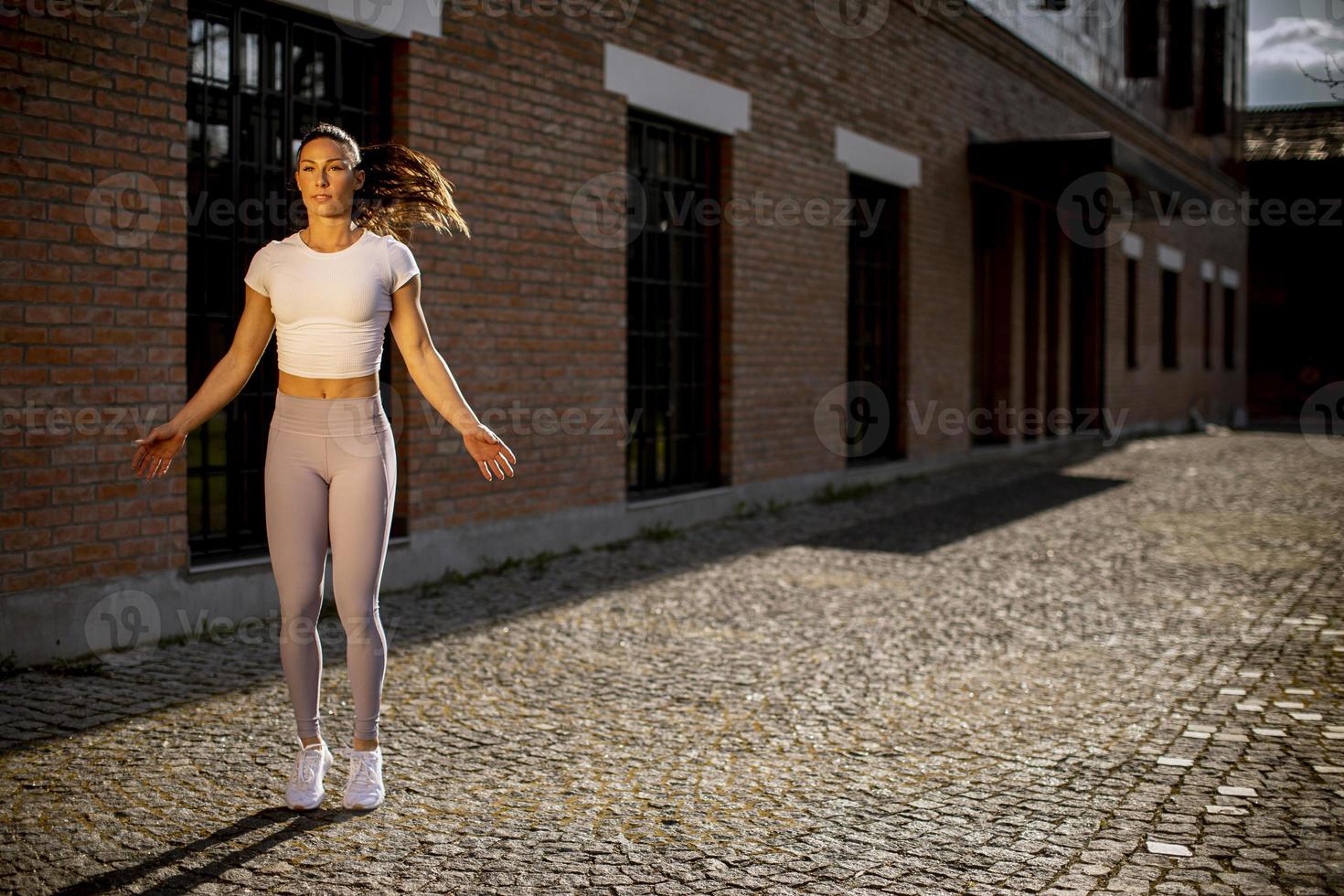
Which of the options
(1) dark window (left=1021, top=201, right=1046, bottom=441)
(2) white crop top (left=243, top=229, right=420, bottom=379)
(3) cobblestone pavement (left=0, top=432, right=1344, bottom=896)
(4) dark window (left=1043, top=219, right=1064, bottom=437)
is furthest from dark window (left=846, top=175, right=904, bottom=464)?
(2) white crop top (left=243, top=229, right=420, bottom=379)

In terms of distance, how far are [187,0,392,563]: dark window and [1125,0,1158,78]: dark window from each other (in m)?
18.9

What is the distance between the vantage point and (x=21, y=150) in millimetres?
5059

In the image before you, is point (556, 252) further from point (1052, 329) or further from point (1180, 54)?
point (1180, 54)

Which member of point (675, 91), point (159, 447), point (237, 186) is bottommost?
point (159, 447)

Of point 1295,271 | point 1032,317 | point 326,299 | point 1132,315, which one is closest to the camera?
point 326,299

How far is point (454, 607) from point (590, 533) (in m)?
2.14

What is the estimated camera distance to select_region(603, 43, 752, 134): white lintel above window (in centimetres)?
870

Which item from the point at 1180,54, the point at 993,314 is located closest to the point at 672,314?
the point at 993,314

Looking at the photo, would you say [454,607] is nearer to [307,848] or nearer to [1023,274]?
[307,848]

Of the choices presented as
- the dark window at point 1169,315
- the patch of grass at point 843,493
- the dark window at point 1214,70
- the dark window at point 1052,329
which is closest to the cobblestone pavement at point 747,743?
the patch of grass at point 843,493

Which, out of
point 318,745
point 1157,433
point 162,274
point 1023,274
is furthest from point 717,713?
point 1157,433

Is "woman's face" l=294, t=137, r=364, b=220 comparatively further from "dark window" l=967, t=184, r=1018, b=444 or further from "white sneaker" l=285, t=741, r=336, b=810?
"dark window" l=967, t=184, r=1018, b=444

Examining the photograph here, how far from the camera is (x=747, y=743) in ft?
14.0

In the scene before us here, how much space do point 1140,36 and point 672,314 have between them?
1631cm
